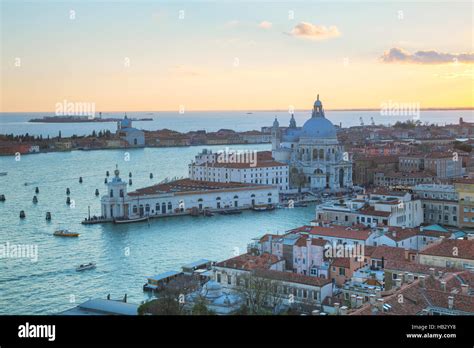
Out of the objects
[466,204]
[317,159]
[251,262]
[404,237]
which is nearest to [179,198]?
[466,204]

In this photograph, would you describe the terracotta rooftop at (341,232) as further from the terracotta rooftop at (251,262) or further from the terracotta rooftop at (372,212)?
the terracotta rooftop at (372,212)

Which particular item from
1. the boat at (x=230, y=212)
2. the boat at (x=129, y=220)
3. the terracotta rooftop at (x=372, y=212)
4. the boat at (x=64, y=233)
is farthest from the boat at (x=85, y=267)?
the boat at (x=230, y=212)

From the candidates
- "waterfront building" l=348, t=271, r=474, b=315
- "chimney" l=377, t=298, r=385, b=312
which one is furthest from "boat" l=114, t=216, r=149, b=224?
"chimney" l=377, t=298, r=385, b=312

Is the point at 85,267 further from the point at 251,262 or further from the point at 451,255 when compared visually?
the point at 451,255

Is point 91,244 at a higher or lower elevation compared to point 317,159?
lower

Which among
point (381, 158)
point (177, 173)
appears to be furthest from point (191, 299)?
point (177, 173)

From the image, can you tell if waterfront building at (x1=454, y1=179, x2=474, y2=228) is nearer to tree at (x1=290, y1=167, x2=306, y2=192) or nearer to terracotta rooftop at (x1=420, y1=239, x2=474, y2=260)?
terracotta rooftop at (x1=420, y1=239, x2=474, y2=260)
